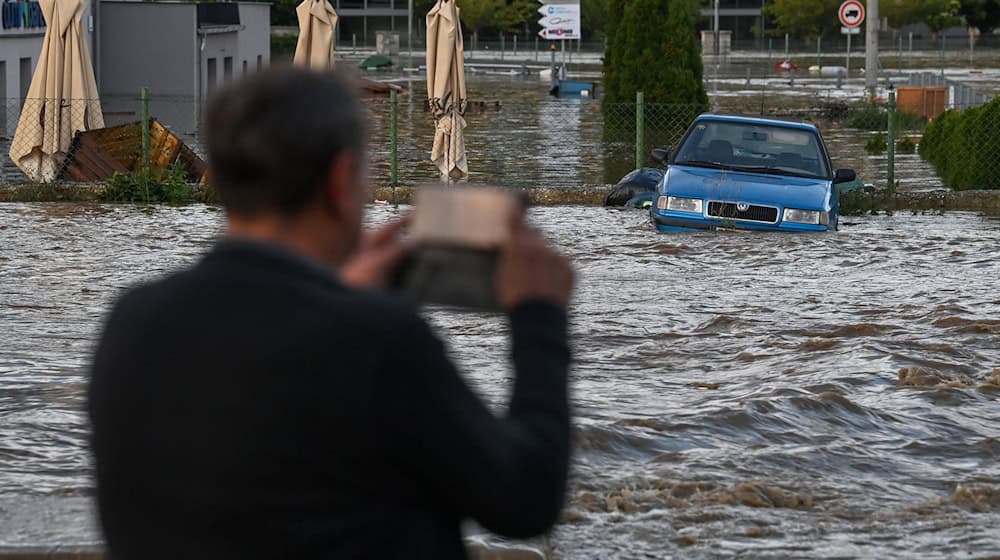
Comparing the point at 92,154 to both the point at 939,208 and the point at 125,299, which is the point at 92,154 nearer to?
the point at 939,208

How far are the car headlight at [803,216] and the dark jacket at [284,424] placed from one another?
13.6m

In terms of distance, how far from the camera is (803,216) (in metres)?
15.7

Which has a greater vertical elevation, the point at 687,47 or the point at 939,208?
the point at 687,47

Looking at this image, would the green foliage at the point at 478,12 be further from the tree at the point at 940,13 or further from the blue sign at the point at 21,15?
the blue sign at the point at 21,15

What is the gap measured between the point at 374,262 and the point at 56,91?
1766 cm

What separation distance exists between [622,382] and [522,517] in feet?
22.3

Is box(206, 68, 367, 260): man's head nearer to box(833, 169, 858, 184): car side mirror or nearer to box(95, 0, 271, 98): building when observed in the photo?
box(833, 169, 858, 184): car side mirror

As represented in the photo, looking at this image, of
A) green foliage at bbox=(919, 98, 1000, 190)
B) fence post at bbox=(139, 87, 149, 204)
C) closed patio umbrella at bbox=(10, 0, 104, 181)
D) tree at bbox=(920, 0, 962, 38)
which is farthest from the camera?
tree at bbox=(920, 0, 962, 38)

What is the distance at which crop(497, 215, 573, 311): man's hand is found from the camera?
2.38 m

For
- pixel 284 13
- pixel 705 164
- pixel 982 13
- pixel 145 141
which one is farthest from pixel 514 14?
pixel 705 164

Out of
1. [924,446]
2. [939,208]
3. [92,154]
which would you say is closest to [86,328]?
[924,446]

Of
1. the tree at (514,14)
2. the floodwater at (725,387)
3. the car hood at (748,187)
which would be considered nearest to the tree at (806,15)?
the tree at (514,14)

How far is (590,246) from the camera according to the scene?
51.0ft

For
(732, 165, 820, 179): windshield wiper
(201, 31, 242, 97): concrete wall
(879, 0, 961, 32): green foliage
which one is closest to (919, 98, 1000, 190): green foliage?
(732, 165, 820, 179): windshield wiper
